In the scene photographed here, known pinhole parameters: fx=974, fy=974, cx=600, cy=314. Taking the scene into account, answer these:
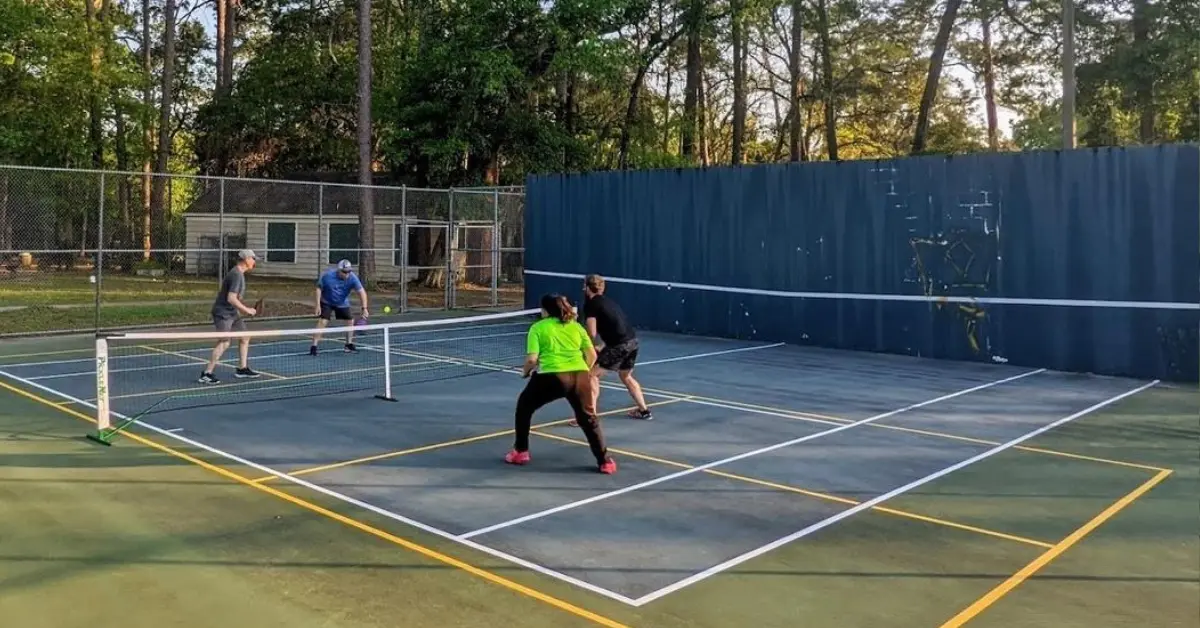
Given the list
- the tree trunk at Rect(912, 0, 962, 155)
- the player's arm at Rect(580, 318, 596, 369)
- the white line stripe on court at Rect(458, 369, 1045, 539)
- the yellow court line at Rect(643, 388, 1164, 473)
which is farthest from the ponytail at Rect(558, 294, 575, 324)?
the tree trunk at Rect(912, 0, 962, 155)

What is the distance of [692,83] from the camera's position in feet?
131

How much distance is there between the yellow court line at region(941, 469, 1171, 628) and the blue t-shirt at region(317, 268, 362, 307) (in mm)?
12302

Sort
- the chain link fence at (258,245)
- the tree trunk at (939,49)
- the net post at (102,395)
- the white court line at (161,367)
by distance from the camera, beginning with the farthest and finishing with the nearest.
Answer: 1. the tree trunk at (939,49)
2. the chain link fence at (258,245)
3. the white court line at (161,367)
4. the net post at (102,395)

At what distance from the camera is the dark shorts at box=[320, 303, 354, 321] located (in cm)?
1688

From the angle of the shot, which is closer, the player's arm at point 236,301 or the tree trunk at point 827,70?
the player's arm at point 236,301

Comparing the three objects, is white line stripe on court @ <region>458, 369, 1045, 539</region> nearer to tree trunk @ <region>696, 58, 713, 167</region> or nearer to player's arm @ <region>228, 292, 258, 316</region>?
player's arm @ <region>228, 292, 258, 316</region>

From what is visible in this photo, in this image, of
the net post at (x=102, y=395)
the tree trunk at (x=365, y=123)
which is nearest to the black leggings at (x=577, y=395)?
the net post at (x=102, y=395)

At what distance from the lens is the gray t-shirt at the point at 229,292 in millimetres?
13219

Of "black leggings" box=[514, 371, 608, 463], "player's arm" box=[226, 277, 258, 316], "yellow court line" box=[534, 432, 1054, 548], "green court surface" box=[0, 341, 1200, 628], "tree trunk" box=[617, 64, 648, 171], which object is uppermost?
"tree trunk" box=[617, 64, 648, 171]

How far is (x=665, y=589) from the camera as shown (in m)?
5.81

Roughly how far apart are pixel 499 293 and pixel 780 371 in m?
17.1

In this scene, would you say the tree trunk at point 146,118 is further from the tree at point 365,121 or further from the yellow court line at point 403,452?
the yellow court line at point 403,452

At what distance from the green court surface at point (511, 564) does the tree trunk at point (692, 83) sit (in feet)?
90.8

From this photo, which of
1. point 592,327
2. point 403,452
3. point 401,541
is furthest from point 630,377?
point 401,541
